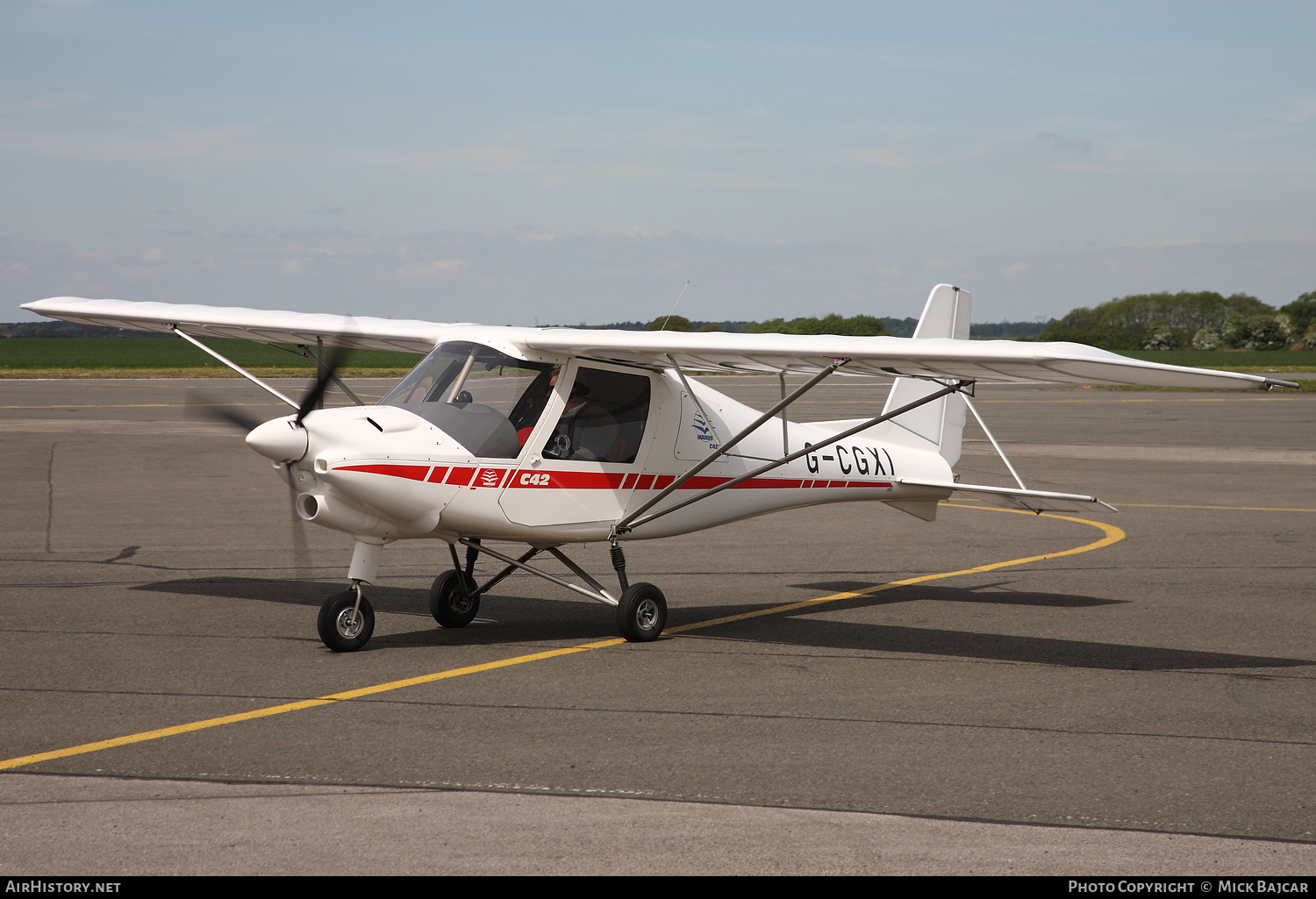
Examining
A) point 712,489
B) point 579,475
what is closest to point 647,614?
point 579,475

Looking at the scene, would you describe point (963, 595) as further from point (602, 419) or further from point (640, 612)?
point (602, 419)

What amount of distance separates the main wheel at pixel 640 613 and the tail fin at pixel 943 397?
11.9ft

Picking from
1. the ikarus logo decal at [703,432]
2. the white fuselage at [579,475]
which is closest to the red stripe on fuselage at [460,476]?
the white fuselage at [579,475]

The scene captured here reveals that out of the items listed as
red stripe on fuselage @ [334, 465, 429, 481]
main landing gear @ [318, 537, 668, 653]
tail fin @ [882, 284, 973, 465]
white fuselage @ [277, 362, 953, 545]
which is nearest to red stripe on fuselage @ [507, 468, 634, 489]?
white fuselage @ [277, 362, 953, 545]

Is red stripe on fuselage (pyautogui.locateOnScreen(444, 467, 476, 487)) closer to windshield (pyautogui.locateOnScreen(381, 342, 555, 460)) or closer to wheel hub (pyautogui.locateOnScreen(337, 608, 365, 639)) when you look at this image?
windshield (pyautogui.locateOnScreen(381, 342, 555, 460))

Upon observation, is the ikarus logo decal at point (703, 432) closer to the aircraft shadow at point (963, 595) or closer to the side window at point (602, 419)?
the side window at point (602, 419)

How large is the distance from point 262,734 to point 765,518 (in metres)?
10.5

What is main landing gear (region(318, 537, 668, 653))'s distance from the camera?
8.29 m

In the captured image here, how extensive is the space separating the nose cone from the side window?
1.85 metres

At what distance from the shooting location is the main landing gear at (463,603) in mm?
8290

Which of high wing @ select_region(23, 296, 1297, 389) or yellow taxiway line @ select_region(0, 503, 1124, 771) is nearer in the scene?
yellow taxiway line @ select_region(0, 503, 1124, 771)

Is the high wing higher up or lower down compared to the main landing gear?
higher up

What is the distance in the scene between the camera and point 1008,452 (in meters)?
24.7

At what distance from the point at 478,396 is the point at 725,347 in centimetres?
183
